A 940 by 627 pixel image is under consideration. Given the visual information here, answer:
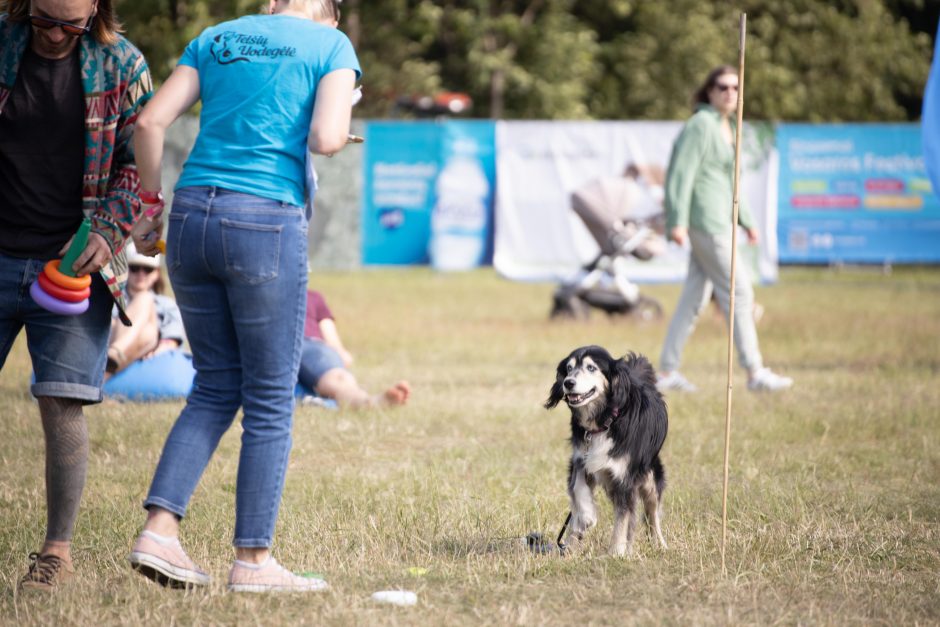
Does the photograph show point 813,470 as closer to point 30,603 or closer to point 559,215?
point 30,603

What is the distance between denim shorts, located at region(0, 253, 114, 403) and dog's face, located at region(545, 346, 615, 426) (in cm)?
160

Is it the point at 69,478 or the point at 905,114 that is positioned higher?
the point at 905,114

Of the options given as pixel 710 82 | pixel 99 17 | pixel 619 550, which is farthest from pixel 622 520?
pixel 710 82

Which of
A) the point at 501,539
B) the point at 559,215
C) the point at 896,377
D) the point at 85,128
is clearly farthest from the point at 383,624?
the point at 559,215

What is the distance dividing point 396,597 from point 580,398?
3.56 ft

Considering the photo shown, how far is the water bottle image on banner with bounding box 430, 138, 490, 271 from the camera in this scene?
20.1 meters

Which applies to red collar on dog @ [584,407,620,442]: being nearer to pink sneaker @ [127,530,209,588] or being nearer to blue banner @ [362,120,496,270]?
pink sneaker @ [127,530,209,588]

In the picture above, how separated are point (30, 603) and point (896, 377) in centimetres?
747

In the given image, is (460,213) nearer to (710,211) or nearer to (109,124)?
(710,211)

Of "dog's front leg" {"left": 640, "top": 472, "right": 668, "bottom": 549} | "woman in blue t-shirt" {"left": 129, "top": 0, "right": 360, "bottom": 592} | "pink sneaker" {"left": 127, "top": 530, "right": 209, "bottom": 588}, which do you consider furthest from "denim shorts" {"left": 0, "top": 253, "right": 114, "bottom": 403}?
"dog's front leg" {"left": 640, "top": 472, "right": 668, "bottom": 549}

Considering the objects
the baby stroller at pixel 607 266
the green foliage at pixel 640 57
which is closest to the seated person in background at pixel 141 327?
the baby stroller at pixel 607 266

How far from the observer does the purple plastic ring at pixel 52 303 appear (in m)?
3.98

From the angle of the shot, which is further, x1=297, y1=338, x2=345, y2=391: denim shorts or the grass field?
x1=297, y1=338, x2=345, y2=391: denim shorts

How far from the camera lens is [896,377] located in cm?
988
